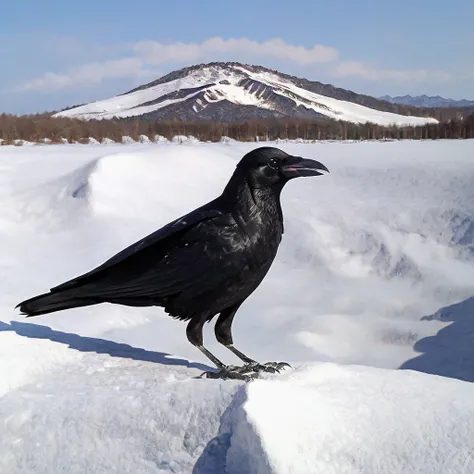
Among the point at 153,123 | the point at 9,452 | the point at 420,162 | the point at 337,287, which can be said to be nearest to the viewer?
the point at 9,452

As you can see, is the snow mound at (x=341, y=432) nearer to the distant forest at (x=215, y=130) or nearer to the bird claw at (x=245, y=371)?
the bird claw at (x=245, y=371)

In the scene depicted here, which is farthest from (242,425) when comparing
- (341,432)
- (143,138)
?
(143,138)

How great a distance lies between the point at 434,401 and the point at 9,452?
191 centimetres

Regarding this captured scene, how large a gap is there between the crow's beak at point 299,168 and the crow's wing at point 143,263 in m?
0.44

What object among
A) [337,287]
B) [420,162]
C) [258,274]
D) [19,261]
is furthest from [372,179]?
[258,274]

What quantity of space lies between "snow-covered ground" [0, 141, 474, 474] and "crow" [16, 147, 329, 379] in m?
0.34

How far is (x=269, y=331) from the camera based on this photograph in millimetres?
8172

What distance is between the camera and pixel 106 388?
3.03m

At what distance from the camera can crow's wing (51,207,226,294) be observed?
339cm

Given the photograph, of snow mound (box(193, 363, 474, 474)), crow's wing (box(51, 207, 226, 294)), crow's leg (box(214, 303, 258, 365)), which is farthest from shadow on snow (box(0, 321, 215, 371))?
snow mound (box(193, 363, 474, 474))

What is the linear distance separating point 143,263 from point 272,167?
2.93ft

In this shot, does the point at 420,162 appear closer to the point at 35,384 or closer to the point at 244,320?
the point at 244,320

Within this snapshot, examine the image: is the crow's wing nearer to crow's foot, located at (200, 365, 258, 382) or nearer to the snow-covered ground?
the snow-covered ground

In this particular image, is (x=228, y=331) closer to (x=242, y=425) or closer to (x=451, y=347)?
(x=242, y=425)
